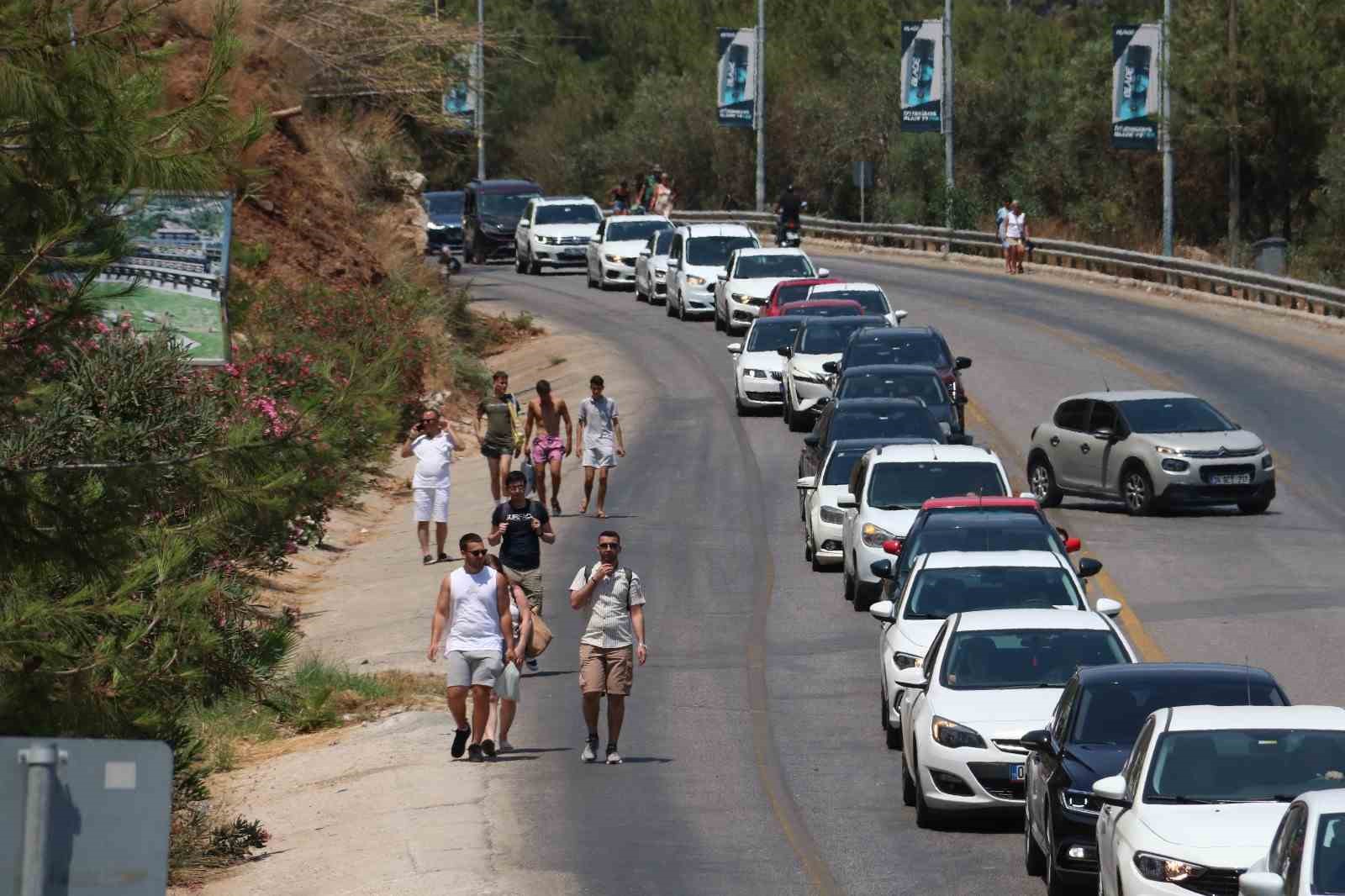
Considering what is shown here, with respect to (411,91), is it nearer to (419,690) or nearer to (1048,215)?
(419,690)

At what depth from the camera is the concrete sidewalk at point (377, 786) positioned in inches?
520

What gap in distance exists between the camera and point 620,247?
54.1m

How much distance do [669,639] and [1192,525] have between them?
8671mm

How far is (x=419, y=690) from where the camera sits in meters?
19.8

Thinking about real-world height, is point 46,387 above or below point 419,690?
above

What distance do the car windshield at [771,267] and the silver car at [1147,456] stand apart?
1476 cm

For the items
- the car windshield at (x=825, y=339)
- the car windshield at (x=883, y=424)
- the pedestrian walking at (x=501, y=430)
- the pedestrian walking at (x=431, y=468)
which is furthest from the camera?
the car windshield at (x=825, y=339)

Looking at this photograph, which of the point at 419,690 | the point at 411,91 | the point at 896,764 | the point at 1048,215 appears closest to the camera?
the point at 896,764

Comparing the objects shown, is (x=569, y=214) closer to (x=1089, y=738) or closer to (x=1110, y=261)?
(x=1110, y=261)

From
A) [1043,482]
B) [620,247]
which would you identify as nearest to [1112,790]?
[1043,482]

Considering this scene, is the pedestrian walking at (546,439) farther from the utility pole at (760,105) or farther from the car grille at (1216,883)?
the utility pole at (760,105)

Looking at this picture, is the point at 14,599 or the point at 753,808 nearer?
the point at 14,599

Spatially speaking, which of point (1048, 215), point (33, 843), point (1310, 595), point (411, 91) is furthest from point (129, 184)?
point (1048, 215)

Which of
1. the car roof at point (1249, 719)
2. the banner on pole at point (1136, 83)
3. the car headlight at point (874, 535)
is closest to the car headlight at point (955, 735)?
the car roof at point (1249, 719)
